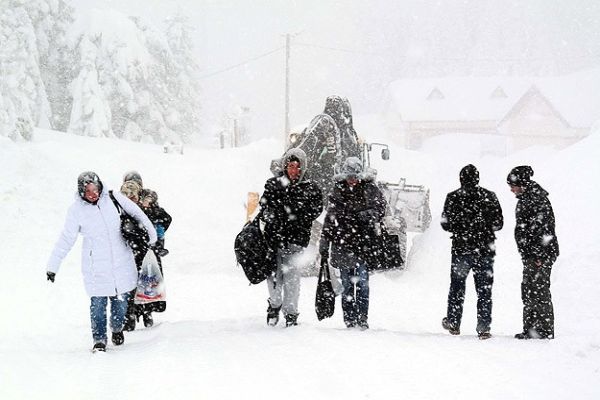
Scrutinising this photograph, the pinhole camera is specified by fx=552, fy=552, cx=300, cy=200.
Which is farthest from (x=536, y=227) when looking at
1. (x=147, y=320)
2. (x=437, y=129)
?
(x=437, y=129)

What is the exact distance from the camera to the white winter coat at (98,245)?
5652 mm

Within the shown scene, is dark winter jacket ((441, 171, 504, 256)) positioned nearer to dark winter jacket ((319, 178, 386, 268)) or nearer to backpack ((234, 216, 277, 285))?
dark winter jacket ((319, 178, 386, 268))

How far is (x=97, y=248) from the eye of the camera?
5.73 meters

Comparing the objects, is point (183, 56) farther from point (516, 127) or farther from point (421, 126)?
point (516, 127)

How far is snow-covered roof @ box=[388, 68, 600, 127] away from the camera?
2056 inches

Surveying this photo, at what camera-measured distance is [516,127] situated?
5119 centimetres

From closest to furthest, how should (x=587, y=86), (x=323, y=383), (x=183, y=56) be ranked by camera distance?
(x=323, y=383), (x=183, y=56), (x=587, y=86)

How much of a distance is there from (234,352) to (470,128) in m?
52.3

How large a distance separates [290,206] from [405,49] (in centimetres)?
7957

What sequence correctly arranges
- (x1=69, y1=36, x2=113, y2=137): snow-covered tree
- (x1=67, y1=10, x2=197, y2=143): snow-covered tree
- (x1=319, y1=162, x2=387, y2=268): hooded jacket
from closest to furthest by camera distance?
(x1=319, y1=162, x2=387, y2=268): hooded jacket
(x1=69, y1=36, x2=113, y2=137): snow-covered tree
(x1=67, y1=10, x2=197, y2=143): snow-covered tree

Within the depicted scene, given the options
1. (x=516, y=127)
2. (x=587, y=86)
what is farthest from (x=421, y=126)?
(x=587, y=86)

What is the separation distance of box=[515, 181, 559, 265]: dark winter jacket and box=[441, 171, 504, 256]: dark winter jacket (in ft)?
0.85

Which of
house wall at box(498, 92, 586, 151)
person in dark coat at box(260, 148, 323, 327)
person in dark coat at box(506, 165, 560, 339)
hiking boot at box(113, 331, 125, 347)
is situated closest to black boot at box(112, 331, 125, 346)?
hiking boot at box(113, 331, 125, 347)

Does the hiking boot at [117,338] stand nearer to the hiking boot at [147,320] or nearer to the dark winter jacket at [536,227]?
the hiking boot at [147,320]
